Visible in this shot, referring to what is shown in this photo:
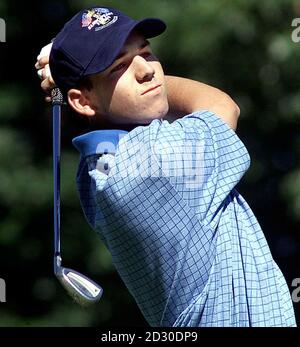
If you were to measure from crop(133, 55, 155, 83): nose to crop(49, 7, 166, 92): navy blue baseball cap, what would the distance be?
0.04 metres

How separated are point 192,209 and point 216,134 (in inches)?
5.1

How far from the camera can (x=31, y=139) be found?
5289 millimetres

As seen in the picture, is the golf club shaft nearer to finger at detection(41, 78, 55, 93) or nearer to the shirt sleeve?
finger at detection(41, 78, 55, 93)

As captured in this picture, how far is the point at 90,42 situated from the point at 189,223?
1.10 feet

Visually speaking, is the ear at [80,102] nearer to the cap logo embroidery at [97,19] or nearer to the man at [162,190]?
the man at [162,190]

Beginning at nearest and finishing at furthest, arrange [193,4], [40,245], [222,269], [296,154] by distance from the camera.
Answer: [222,269] < [193,4] < [296,154] < [40,245]

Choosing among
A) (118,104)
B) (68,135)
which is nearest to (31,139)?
(68,135)

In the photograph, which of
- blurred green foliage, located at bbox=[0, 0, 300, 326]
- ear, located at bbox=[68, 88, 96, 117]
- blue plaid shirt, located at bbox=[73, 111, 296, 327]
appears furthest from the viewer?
blurred green foliage, located at bbox=[0, 0, 300, 326]

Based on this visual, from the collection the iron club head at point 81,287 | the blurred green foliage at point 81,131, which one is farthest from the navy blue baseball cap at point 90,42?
the blurred green foliage at point 81,131

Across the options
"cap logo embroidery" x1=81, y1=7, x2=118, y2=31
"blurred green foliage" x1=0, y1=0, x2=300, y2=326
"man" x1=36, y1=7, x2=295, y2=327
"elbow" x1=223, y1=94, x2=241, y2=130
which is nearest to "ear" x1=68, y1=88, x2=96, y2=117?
"man" x1=36, y1=7, x2=295, y2=327

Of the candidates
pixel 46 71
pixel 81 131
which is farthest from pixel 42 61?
pixel 81 131

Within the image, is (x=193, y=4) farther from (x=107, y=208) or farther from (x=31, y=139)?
(x=107, y=208)

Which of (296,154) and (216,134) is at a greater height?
(216,134)

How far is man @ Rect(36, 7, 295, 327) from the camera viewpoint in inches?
88.2
